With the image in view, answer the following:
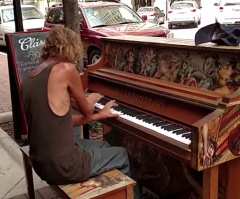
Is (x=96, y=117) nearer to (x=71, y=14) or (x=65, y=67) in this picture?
(x=65, y=67)

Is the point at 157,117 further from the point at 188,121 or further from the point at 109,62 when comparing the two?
the point at 109,62

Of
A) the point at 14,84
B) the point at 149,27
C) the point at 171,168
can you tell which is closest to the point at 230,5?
the point at 149,27

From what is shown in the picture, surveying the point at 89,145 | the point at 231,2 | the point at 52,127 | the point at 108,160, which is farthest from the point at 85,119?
the point at 231,2

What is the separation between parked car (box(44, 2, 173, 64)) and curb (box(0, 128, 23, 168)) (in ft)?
12.5

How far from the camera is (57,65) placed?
242cm

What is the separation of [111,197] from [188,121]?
0.69 meters

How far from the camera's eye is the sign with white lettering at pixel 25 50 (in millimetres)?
4422

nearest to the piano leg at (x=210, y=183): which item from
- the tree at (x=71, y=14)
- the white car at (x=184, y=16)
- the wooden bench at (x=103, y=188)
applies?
the wooden bench at (x=103, y=188)

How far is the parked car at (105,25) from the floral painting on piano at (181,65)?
16.3ft

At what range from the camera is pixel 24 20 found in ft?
47.0

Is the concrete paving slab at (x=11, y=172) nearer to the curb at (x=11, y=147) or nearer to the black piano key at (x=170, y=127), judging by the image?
the curb at (x=11, y=147)

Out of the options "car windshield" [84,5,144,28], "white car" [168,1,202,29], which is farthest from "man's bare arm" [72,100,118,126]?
"white car" [168,1,202,29]

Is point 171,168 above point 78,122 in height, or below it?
below

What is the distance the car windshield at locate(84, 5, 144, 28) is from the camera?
9.19 m
